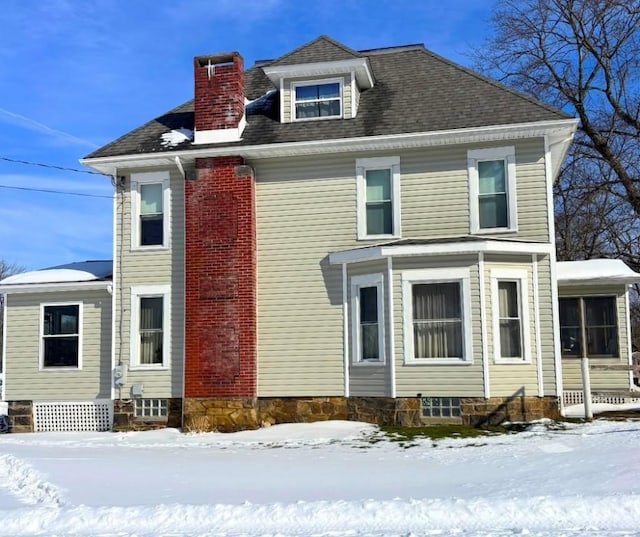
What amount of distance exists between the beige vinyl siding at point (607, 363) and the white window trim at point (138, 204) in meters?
9.27

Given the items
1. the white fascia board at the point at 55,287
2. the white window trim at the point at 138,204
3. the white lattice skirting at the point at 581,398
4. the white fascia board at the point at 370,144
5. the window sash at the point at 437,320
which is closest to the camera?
the window sash at the point at 437,320

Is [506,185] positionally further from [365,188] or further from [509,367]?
[509,367]

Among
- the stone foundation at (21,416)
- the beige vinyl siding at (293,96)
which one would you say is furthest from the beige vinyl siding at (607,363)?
the stone foundation at (21,416)

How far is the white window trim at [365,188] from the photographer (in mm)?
15398

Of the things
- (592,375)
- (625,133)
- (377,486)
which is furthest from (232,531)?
(625,133)

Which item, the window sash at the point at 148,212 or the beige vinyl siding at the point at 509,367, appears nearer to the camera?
the beige vinyl siding at the point at 509,367

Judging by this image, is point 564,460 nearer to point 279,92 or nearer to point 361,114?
point 361,114

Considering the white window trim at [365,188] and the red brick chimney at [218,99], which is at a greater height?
the red brick chimney at [218,99]

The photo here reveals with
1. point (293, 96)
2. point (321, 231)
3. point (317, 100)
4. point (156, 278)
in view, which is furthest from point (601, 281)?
point (156, 278)

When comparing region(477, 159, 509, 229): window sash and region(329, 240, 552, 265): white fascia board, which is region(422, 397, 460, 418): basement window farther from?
region(477, 159, 509, 229): window sash

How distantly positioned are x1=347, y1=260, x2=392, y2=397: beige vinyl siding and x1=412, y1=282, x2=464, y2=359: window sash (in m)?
0.57

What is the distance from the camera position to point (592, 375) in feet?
52.0

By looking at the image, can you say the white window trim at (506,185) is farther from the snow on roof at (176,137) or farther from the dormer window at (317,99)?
the snow on roof at (176,137)

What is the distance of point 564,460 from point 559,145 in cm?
803
